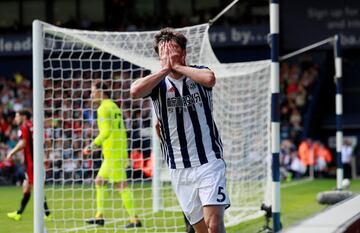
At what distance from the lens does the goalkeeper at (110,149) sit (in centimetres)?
1143

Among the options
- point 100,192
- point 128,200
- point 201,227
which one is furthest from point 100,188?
point 201,227

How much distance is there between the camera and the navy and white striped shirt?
6.32 metres

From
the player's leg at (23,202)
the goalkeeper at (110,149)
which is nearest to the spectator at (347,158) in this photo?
the player's leg at (23,202)

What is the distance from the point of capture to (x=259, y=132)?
630 inches

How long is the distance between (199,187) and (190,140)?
354mm

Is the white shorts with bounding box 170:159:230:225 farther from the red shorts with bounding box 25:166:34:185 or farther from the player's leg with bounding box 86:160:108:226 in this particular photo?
the red shorts with bounding box 25:166:34:185

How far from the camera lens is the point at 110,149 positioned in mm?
11586

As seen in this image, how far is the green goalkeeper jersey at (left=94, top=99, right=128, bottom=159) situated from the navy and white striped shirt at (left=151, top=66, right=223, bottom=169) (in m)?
4.99

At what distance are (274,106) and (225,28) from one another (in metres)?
22.4

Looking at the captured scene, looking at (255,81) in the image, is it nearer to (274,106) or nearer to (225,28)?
(274,106)

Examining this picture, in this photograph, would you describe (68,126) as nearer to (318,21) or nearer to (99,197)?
(99,197)

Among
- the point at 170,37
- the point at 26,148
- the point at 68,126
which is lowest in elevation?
the point at 26,148

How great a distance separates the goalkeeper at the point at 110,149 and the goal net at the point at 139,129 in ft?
0.94

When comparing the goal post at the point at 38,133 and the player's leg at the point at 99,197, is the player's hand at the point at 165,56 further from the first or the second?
the player's leg at the point at 99,197
